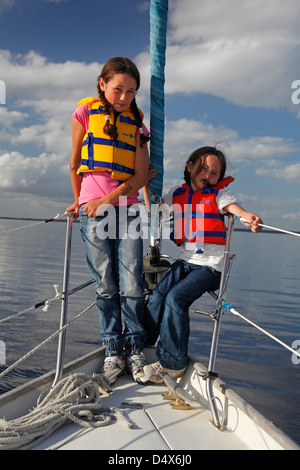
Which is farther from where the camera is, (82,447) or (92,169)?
(92,169)

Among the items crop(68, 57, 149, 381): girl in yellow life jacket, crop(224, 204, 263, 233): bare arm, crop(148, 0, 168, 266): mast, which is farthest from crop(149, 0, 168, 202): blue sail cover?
crop(224, 204, 263, 233): bare arm

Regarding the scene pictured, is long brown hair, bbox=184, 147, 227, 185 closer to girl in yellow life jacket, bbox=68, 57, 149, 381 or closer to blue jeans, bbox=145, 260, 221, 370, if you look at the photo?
girl in yellow life jacket, bbox=68, 57, 149, 381

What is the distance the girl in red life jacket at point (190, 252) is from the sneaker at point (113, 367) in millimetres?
199

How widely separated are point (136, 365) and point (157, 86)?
7.15 feet

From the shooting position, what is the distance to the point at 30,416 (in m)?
2.12

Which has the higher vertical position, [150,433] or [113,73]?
[113,73]

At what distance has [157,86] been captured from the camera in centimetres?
332

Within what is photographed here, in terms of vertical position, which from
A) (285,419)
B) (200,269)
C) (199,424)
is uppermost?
(200,269)

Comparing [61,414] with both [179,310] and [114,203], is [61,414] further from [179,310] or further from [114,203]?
[114,203]

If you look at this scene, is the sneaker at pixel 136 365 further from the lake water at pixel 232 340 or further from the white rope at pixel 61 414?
the lake water at pixel 232 340

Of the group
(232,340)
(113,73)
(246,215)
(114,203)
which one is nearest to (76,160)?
(114,203)

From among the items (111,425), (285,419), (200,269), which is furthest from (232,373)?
(111,425)

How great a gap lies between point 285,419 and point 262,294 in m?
8.54
